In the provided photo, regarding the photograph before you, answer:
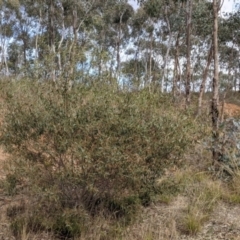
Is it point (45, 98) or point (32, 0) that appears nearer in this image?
point (45, 98)

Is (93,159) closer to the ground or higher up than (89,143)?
closer to the ground

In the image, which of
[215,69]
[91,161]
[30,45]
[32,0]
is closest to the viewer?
[91,161]

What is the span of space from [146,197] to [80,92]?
68.2 inches

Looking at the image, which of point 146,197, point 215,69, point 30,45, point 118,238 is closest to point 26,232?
point 118,238

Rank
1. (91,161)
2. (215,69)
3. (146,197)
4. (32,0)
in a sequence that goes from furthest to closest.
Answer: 1. (32,0)
2. (215,69)
3. (146,197)
4. (91,161)

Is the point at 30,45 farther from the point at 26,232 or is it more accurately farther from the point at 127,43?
the point at 26,232

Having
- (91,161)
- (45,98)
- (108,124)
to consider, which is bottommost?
(91,161)

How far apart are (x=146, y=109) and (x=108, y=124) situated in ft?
1.99

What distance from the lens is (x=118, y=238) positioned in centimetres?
436

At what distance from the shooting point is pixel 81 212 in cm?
443

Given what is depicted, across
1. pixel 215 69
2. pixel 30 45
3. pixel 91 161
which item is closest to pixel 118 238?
pixel 91 161

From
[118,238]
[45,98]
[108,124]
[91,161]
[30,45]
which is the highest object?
[30,45]

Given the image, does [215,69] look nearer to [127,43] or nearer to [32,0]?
[32,0]

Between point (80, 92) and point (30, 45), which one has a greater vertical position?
point (30, 45)
